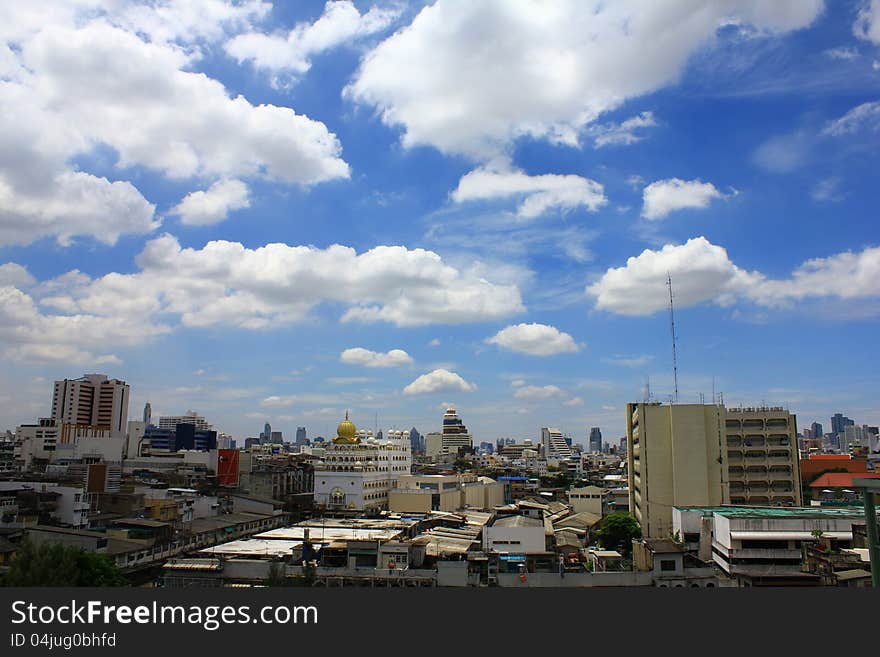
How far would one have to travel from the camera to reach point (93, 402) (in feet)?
280

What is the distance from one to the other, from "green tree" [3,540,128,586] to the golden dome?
29665 mm

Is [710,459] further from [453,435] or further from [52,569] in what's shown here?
[453,435]

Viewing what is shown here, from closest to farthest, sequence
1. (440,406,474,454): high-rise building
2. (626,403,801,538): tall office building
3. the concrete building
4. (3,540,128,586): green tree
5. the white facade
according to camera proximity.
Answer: (3,540,128,586): green tree, the concrete building, (626,403,801,538): tall office building, the white facade, (440,406,474,454): high-rise building

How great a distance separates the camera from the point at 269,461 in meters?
73.1

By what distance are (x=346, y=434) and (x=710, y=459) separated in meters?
26.0

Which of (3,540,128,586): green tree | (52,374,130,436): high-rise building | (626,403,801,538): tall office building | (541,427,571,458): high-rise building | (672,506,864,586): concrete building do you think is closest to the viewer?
(3,540,128,586): green tree

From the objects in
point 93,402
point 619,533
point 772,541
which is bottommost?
point 619,533

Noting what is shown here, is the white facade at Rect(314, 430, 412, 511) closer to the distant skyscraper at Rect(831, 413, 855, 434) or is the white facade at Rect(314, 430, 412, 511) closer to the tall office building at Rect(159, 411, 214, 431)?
the tall office building at Rect(159, 411, 214, 431)

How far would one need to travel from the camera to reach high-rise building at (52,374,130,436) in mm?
83188

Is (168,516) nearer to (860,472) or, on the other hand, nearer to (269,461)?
(269,461)

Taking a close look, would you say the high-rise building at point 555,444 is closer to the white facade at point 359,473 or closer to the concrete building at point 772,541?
the white facade at point 359,473

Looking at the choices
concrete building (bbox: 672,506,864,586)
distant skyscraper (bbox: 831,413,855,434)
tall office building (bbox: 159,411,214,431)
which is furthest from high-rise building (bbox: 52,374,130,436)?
distant skyscraper (bbox: 831,413,855,434)

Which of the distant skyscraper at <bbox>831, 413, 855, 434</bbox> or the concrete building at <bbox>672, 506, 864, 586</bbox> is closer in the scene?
the concrete building at <bbox>672, 506, 864, 586</bbox>

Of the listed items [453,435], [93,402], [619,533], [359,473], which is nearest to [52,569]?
[619,533]
